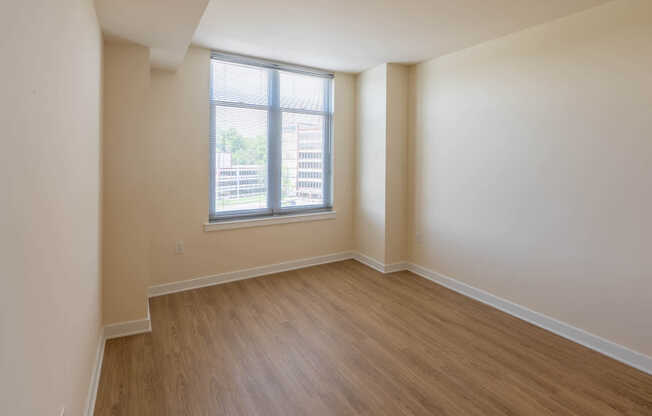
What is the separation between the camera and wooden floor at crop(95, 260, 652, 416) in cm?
196

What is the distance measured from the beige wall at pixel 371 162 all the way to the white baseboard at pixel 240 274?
51 cm

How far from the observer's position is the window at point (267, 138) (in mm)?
3777

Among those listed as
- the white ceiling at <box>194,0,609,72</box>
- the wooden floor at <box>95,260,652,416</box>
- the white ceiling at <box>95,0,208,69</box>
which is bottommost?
the wooden floor at <box>95,260,652,416</box>

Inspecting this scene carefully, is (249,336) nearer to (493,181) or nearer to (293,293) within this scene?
(293,293)

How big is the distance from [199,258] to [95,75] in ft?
6.90

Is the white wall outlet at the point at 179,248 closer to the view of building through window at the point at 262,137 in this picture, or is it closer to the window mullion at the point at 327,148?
the view of building through window at the point at 262,137

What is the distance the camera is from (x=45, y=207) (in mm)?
1086

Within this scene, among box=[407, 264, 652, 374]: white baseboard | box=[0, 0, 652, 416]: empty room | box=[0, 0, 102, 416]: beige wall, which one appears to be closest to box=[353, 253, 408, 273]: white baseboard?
box=[0, 0, 652, 416]: empty room

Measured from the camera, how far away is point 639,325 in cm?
235

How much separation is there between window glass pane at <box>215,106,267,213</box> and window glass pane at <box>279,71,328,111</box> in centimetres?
39

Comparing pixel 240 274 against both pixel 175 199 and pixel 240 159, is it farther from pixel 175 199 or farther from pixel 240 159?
pixel 240 159

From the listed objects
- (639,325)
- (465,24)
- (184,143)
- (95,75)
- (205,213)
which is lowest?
(639,325)

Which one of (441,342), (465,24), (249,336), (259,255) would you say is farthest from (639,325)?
(259,255)

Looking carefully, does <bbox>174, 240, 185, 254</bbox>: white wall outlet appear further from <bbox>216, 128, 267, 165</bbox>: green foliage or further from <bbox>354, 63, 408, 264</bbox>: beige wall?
<bbox>354, 63, 408, 264</bbox>: beige wall
